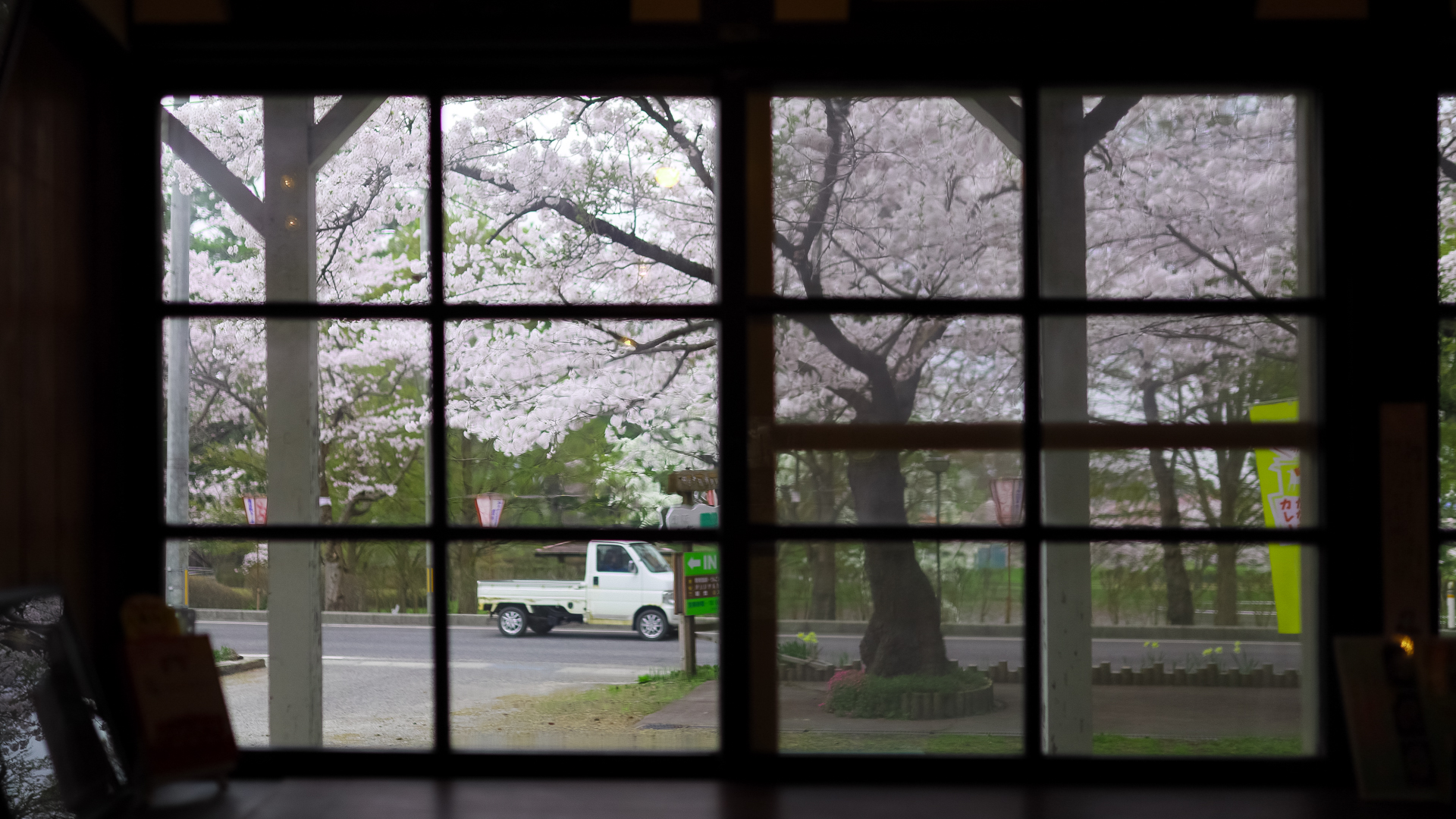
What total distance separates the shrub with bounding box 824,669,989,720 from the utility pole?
2.87 meters

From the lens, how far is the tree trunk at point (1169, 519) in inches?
156

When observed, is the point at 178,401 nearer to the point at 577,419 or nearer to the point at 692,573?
the point at 577,419

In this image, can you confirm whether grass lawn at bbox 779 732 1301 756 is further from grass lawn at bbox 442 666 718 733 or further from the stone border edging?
the stone border edging

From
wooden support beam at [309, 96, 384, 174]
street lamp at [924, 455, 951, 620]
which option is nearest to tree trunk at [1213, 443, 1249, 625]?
street lamp at [924, 455, 951, 620]

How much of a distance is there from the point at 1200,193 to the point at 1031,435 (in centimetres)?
127

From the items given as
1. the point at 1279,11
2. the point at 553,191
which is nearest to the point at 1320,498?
the point at 1279,11

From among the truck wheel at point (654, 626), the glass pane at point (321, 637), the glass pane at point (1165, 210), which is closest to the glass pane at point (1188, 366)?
the glass pane at point (1165, 210)

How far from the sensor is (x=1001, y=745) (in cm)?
396

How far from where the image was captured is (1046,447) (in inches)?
157

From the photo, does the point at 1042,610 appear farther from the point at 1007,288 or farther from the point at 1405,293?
the point at 1405,293

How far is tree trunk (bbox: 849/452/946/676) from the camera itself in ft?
13.1

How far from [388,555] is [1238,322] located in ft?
12.5

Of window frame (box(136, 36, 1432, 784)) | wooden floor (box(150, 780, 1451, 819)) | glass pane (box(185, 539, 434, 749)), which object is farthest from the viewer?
glass pane (box(185, 539, 434, 749))

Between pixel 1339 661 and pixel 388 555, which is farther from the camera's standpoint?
pixel 388 555
